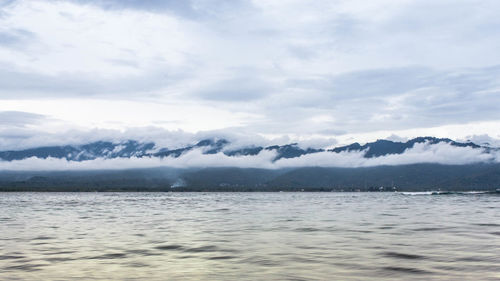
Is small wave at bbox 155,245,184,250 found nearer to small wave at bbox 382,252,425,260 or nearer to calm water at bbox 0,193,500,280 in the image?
calm water at bbox 0,193,500,280

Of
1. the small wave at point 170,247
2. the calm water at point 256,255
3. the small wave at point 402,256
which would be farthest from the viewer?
the small wave at point 170,247

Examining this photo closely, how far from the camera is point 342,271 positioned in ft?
84.1

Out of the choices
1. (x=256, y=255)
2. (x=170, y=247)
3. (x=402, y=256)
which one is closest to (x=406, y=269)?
(x=402, y=256)

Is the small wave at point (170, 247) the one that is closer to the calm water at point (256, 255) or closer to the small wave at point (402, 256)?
the calm water at point (256, 255)

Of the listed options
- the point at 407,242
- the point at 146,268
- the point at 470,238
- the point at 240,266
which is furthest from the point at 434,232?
the point at 146,268

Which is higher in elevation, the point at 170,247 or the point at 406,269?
the point at 406,269

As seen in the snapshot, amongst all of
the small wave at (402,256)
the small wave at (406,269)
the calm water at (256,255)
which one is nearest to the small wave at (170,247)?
the calm water at (256,255)

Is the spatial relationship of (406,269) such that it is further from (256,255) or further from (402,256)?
(256,255)

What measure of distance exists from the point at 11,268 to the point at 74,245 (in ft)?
35.7

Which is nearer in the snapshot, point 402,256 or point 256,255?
point 402,256

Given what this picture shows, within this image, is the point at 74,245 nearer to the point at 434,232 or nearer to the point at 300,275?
the point at 300,275

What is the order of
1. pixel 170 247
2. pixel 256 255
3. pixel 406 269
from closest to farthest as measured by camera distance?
pixel 406 269, pixel 256 255, pixel 170 247

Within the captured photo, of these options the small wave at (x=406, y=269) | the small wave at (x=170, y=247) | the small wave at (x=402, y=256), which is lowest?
the small wave at (x=170, y=247)

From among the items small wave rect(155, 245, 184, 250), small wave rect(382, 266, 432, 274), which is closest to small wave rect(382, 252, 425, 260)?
small wave rect(382, 266, 432, 274)
